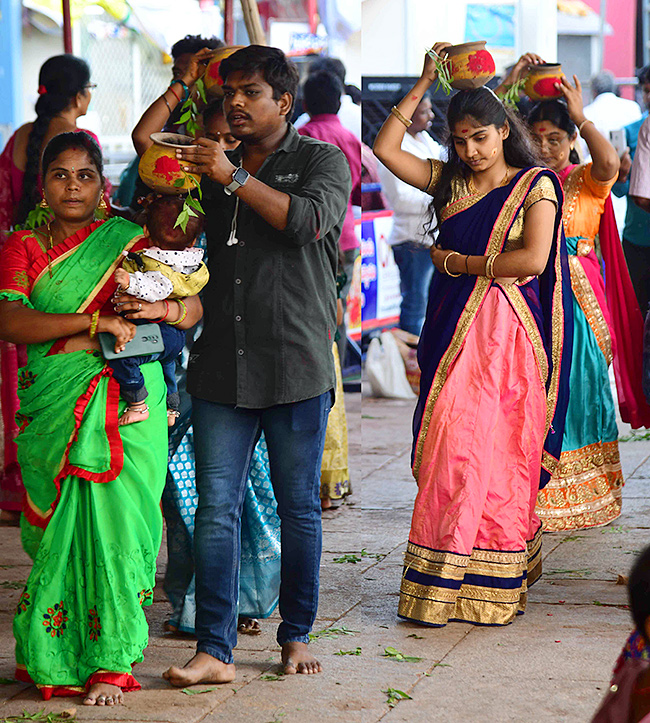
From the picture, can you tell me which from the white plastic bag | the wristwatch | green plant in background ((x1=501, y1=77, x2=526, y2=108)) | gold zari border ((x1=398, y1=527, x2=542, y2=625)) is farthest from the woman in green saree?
the white plastic bag

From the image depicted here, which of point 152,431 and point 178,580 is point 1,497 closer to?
point 178,580

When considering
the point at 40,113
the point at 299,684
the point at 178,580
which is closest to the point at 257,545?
the point at 178,580

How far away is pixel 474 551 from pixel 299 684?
2.93 feet

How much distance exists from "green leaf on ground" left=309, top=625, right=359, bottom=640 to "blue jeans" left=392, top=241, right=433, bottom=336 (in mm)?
3505

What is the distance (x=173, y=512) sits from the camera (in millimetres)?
3645

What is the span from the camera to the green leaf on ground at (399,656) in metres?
3.39

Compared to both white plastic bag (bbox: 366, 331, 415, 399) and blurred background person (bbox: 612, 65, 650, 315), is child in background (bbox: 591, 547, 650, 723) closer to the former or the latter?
blurred background person (bbox: 612, 65, 650, 315)

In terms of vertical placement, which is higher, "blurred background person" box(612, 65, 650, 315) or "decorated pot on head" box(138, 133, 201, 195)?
"decorated pot on head" box(138, 133, 201, 195)

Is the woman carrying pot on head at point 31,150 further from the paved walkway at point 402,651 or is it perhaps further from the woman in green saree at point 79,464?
the woman in green saree at point 79,464

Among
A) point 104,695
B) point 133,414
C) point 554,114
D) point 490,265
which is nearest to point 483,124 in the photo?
point 490,265

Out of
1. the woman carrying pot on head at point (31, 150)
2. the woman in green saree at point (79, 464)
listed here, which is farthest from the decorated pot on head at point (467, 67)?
the woman carrying pot on head at point (31, 150)

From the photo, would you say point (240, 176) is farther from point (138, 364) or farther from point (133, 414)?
point (133, 414)

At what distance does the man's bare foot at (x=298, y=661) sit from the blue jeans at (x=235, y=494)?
0.56 ft

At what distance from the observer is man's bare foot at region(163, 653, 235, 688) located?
10.1 ft
